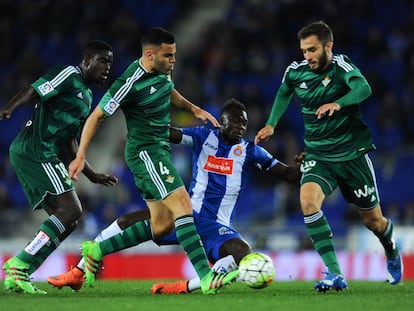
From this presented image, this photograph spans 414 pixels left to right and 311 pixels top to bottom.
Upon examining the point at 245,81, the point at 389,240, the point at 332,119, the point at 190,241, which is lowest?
the point at 190,241

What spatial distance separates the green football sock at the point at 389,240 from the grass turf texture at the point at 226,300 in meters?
0.36

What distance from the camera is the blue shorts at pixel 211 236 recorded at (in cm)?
936

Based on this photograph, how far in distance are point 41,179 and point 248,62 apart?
492 inches

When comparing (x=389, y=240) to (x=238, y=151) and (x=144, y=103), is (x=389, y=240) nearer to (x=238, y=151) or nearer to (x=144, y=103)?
(x=238, y=151)

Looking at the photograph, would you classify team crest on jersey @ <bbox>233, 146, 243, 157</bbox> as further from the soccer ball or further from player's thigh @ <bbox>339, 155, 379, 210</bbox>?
the soccer ball

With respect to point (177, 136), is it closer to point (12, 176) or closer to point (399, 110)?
point (399, 110)

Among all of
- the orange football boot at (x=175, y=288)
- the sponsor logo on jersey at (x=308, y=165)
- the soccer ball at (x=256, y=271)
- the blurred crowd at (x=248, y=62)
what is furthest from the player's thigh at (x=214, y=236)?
the blurred crowd at (x=248, y=62)

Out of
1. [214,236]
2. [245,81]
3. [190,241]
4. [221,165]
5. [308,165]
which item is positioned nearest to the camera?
[190,241]

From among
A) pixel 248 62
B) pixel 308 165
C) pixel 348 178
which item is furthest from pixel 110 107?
pixel 248 62

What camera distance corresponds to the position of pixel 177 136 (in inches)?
374

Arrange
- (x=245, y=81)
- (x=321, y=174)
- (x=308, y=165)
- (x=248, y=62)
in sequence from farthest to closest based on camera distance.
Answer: (x=248, y=62) → (x=245, y=81) → (x=308, y=165) → (x=321, y=174)

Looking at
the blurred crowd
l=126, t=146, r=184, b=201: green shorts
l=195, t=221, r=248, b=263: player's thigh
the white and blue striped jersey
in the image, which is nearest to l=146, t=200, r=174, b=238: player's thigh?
l=126, t=146, r=184, b=201: green shorts

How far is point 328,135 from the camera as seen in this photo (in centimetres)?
886

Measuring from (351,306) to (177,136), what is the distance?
10.1ft
